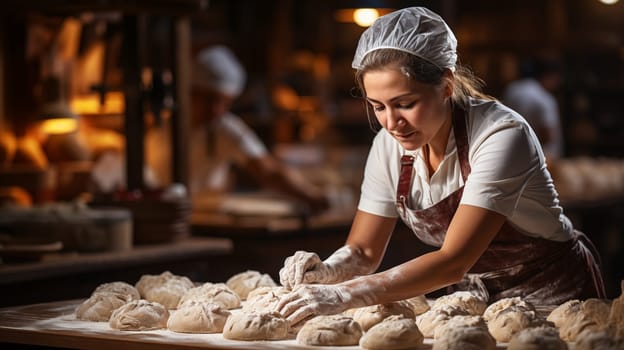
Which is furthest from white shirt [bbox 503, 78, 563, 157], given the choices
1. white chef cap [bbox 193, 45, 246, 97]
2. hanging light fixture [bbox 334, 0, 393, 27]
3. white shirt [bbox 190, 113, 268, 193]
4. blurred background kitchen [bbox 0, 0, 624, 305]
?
hanging light fixture [bbox 334, 0, 393, 27]

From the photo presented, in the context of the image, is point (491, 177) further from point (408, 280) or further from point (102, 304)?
point (102, 304)

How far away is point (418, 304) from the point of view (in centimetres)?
261

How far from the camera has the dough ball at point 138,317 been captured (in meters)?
2.37

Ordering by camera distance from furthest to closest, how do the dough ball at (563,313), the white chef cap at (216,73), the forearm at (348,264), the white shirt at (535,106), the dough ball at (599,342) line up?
the white shirt at (535,106), the white chef cap at (216,73), the forearm at (348,264), the dough ball at (563,313), the dough ball at (599,342)

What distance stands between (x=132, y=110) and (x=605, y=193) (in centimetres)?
507

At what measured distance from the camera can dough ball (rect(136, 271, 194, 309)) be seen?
275cm

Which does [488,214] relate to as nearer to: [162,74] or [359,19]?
[162,74]

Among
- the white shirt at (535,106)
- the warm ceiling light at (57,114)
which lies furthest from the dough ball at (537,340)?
the white shirt at (535,106)

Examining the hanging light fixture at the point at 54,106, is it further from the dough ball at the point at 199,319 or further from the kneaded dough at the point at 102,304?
the dough ball at the point at 199,319

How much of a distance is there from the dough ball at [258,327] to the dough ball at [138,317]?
0.25 metres

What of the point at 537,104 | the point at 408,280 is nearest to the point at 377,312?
the point at 408,280

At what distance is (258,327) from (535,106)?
262 inches

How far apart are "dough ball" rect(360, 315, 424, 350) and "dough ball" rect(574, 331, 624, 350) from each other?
37cm

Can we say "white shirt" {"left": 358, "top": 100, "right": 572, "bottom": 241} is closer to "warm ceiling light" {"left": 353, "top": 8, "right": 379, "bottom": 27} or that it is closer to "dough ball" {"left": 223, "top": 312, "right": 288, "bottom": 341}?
"dough ball" {"left": 223, "top": 312, "right": 288, "bottom": 341}
